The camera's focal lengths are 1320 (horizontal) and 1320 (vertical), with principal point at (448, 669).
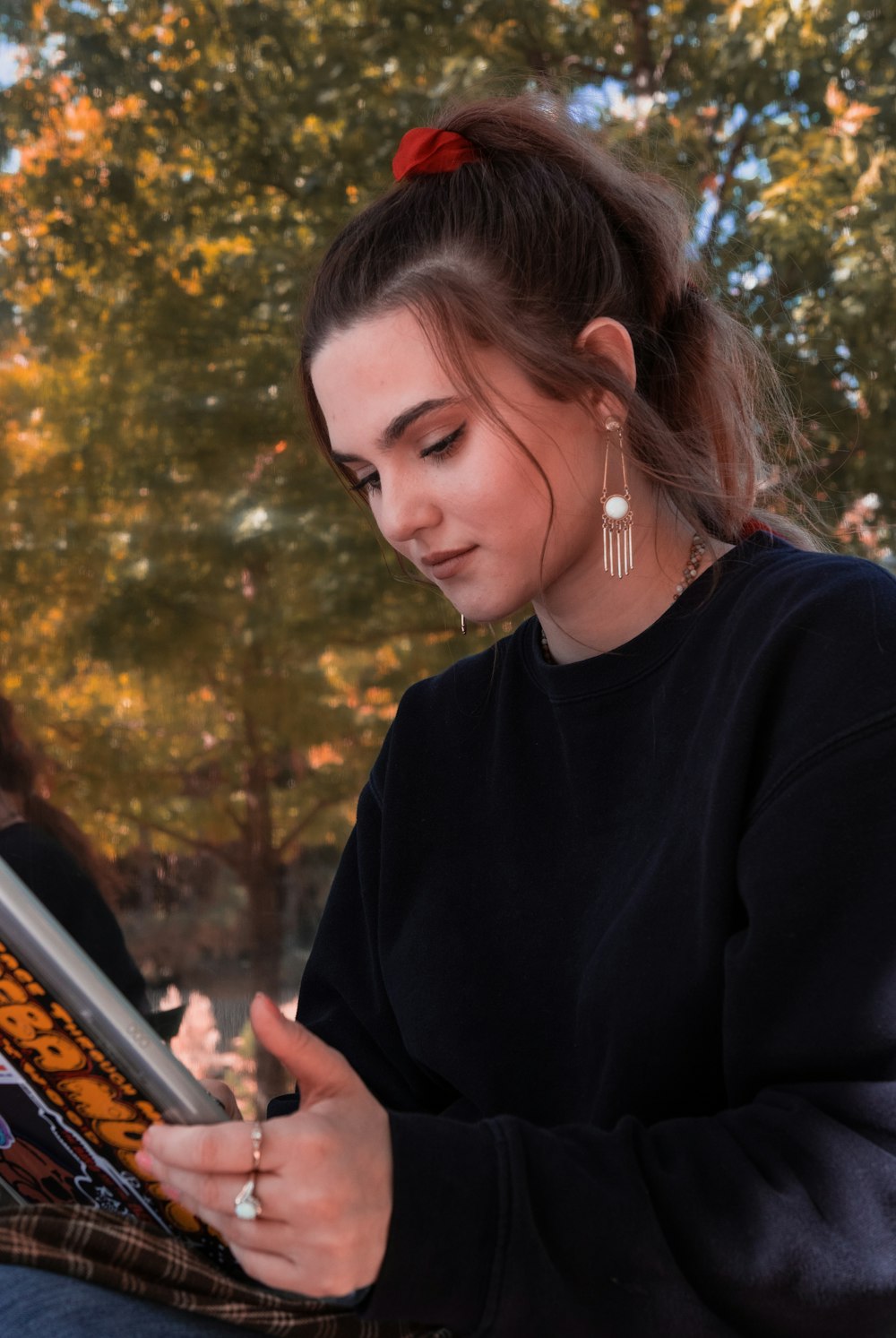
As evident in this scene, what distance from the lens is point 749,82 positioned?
3084mm

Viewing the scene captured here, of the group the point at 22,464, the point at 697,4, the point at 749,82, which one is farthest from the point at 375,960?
the point at 697,4

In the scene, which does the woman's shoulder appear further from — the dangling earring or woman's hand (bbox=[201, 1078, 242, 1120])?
woman's hand (bbox=[201, 1078, 242, 1120])

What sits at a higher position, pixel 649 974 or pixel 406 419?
pixel 406 419

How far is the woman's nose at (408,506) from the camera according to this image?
1.08 meters

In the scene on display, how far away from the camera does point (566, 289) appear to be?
1.15 m

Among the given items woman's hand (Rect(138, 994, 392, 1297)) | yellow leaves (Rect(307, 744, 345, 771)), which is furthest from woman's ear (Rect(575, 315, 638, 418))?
yellow leaves (Rect(307, 744, 345, 771))

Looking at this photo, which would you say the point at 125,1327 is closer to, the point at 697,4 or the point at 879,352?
the point at 879,352

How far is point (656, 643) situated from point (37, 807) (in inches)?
79.2

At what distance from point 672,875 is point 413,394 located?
43 cm

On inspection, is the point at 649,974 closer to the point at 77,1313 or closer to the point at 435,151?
the point at 77,1313

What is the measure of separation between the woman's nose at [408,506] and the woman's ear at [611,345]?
0.19m

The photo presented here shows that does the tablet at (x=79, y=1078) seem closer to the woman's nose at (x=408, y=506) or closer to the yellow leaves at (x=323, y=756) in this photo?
the woman's nose at (x=408, y=506)

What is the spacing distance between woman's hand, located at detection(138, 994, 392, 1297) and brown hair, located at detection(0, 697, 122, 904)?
2059mm

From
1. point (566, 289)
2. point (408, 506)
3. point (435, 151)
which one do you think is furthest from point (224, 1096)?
point (435, 151)
